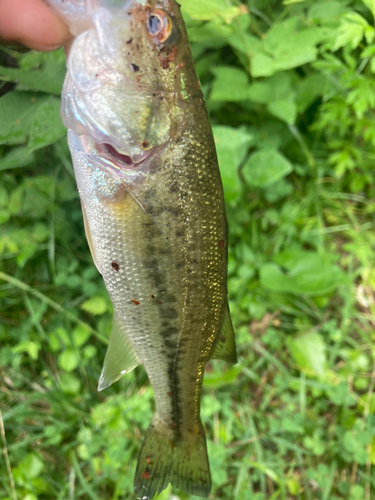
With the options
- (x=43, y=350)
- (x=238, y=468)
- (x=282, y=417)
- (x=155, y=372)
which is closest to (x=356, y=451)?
(x=282, y=417)

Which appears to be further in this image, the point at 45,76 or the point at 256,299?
the point at 256,299

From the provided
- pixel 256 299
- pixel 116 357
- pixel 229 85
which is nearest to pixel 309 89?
pixel 229 85

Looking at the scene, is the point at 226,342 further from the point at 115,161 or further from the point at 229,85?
the point at 229,85

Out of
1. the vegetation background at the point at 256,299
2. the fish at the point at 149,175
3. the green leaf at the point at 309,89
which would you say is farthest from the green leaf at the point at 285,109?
the fish at the point at 149,175

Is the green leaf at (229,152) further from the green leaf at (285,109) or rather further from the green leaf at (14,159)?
the green leaf at (14,159)

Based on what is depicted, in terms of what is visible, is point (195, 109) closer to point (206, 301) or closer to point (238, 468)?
point (206, 301)
